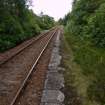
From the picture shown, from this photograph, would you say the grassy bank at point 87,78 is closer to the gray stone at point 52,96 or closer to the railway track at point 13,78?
the gray stone at point 52,96

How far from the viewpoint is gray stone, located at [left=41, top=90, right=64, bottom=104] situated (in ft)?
→ 28.9

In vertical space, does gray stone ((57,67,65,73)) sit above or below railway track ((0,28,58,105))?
below

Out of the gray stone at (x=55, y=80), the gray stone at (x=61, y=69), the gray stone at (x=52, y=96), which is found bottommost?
the gray stone at (x=61, y=69)

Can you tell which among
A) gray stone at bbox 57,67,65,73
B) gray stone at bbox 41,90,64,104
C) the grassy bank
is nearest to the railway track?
gray stone at bbox 41,90,64,104

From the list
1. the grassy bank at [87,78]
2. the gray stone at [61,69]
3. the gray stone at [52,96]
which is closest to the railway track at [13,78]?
the gray stone at [52,96]

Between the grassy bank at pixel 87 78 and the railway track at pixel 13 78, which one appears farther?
the grassy bank at pixel 87 78

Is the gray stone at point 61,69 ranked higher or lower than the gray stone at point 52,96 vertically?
lower

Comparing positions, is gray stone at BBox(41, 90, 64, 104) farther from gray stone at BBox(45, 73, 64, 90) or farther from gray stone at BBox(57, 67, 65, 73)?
gray stone at BBox(57, 67, 65, 73)

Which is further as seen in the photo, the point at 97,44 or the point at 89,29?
the point at 89,29

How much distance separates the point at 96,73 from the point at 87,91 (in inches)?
104

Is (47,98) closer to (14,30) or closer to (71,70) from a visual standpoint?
(71,70)

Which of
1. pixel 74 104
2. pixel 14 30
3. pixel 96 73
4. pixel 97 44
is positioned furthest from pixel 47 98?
pixel 14 30

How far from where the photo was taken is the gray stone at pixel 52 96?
28.9 ft

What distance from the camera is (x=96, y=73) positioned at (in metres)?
12.4
